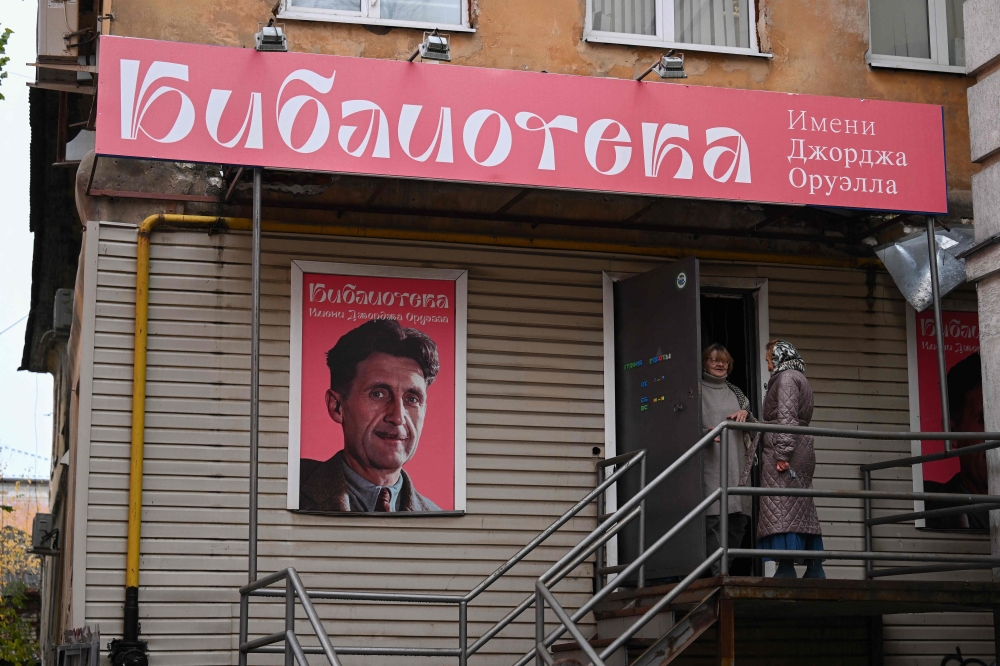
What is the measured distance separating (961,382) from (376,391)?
192 inches

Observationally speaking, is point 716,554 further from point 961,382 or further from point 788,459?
point 961,382

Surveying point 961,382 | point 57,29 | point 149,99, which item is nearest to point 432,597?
point 149,99

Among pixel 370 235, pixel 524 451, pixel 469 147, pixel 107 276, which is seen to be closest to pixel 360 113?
pixel 469 147

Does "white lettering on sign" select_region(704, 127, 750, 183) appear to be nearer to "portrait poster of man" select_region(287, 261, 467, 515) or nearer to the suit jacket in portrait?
"portrait poster of man" select_region(287, 261, 467, 515)

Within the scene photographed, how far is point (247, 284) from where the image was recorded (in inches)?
362

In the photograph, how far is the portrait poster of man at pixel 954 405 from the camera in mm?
10133

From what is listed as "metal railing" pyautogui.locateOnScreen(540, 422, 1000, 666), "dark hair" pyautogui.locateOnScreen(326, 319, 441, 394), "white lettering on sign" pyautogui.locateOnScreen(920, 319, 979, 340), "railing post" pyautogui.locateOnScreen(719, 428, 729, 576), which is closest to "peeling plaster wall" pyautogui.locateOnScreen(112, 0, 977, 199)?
"white lettering on sign" pyautogui.locateOnScreen(920, 319, 979, 340)

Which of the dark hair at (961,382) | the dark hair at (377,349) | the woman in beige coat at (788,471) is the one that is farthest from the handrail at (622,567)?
the dark hair at (377,349)

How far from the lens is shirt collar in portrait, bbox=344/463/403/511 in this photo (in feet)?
29.9

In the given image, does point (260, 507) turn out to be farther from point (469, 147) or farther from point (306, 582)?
point (469, 147)

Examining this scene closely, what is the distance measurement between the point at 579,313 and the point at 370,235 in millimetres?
1749

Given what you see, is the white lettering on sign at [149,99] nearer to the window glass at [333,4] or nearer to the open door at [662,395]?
the window glass at [333,4]

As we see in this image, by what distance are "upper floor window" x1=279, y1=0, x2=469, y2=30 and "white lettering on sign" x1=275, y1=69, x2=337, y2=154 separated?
142cm

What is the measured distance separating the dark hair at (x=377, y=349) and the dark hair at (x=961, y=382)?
4.30 metres
